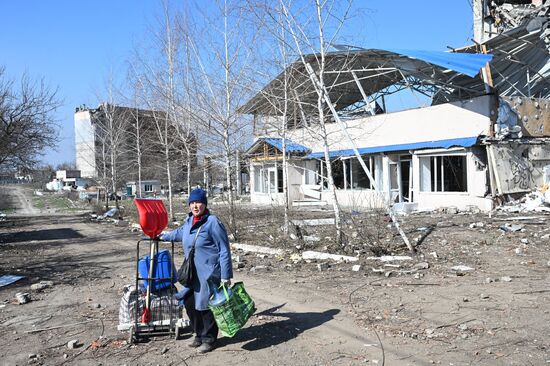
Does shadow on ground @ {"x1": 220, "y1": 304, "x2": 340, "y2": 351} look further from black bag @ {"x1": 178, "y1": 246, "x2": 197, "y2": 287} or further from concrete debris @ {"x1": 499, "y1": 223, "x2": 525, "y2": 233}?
concrete debris @ {"x1": 499, "y1": 223, "x2": 525, "y2": 233}

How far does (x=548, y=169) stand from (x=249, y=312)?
18600 millimetres

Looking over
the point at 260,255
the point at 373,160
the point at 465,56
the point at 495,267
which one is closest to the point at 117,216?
the point at 373,160

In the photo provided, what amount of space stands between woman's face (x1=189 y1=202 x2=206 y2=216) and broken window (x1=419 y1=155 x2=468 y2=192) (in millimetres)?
16933

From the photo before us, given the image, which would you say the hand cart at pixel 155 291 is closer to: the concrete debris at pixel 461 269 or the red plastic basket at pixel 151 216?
the red plastic basket at pixel 151 216

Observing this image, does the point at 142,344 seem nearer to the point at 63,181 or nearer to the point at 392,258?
the point at 392,258

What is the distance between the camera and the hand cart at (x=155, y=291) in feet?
16.2

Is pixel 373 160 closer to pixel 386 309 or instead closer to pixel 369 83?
pixel 369 83

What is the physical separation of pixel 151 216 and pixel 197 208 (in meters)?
0.57

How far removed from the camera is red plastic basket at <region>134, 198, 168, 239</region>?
481cm

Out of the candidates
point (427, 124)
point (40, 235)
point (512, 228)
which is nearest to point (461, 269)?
point (512, 228)

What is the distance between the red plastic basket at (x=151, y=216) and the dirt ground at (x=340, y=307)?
1.26 meters

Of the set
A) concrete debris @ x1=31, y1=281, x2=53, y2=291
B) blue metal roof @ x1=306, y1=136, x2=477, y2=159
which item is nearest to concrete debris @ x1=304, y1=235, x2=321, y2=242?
blue metal roof @ x1=306, y1=136, x2=477, y2=159

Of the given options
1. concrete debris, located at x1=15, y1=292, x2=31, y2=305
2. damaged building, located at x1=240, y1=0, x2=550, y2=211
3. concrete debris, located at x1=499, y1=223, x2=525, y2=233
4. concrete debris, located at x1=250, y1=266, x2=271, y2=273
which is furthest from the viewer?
damaged building, located at x1=240, y1=0, x2=550, y2=211

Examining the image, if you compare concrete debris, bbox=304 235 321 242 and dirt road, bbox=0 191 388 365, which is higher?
concrete debris, bbox=304 235 321 242
